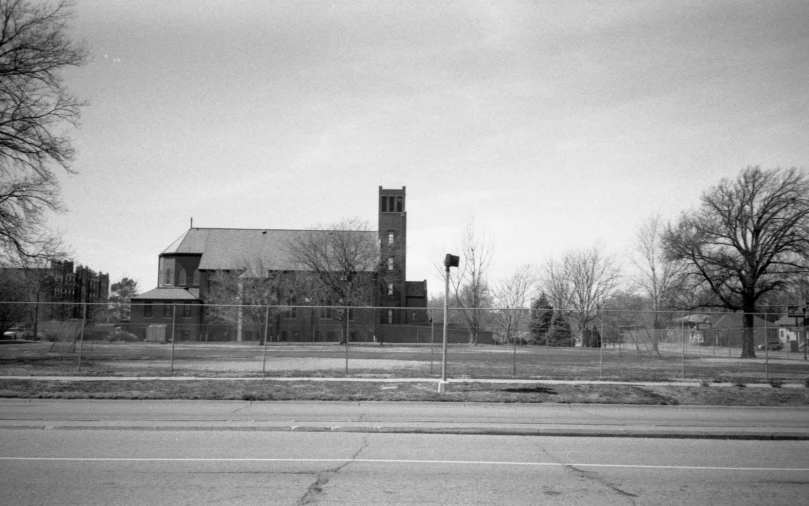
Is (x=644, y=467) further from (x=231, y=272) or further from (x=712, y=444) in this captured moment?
(x=231, y=272)

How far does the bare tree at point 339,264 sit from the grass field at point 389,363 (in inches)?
1103

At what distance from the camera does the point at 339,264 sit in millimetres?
65625

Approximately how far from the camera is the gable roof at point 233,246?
79250 millimetres

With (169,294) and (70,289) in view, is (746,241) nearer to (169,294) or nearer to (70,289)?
(169,294)

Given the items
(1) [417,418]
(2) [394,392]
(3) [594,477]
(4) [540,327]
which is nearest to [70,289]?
(4) [540,327]

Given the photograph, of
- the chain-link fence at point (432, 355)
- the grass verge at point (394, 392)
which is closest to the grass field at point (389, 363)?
the chain-link fence at point (432, 355)

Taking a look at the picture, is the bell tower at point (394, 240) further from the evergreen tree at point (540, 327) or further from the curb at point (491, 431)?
the curb at point (491, 431)

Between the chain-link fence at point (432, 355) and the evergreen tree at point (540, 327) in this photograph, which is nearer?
the chain-link fence at point (432, 355)

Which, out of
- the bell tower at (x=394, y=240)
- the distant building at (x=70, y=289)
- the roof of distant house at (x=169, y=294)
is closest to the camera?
the distant building at (x=70, y=289)

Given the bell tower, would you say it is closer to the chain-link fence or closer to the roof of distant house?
the roof of distant house

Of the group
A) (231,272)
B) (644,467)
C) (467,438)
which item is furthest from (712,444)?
(231,272)

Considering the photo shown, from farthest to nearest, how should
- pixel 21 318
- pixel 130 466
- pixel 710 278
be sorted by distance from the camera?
pixel 710 278 → pixel 21 318 → pixel 130 466

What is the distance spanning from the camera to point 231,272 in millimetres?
71250

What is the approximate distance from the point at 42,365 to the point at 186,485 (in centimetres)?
2121
